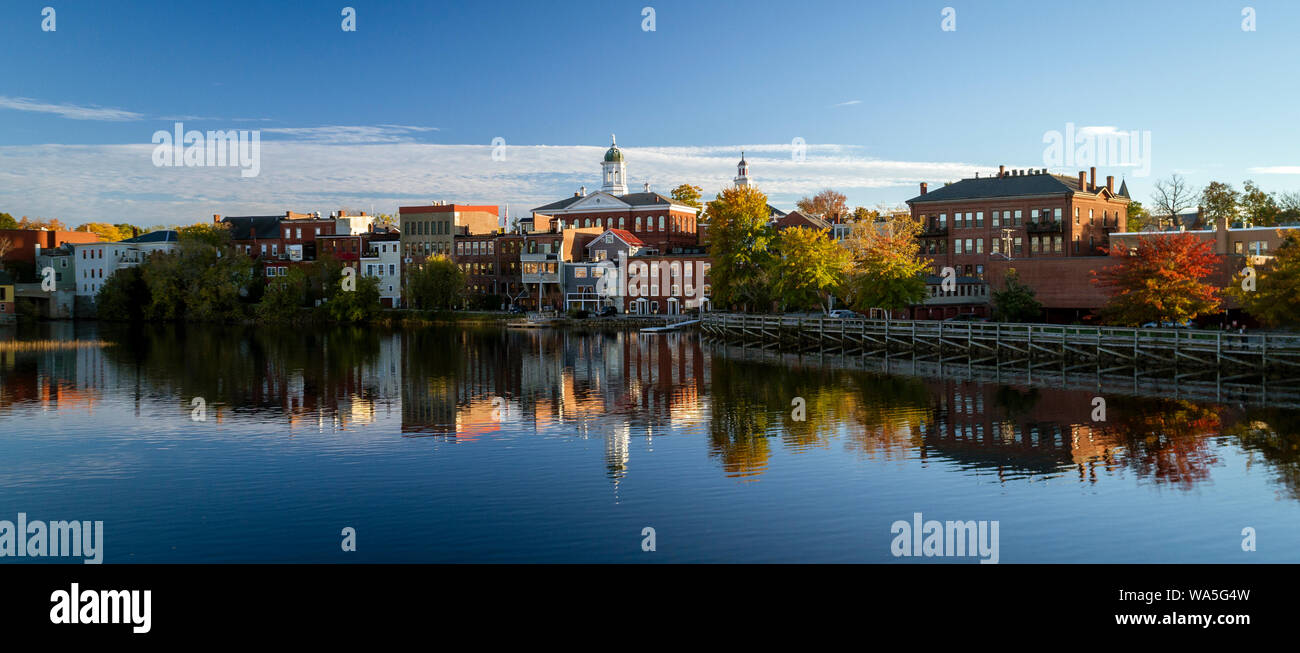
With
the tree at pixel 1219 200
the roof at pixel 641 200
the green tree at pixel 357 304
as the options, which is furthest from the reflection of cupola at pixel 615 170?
the tree at pixel 1219 200

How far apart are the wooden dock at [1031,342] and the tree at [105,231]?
12128 centimetres

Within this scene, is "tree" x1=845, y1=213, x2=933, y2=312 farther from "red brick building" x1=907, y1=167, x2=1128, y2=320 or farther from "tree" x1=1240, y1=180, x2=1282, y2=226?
"tree" x1=1240, y1=180, x2=1282, y2=226

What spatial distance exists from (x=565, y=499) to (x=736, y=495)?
384 centimetres

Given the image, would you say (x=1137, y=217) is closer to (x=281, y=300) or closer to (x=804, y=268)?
(x=804, y=268)

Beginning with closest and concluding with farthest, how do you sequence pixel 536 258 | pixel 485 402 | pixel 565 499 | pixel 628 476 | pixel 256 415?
pixel 565 499
pixel 628 476
pixel 256 415
pixel 485 402
pixel 536 258

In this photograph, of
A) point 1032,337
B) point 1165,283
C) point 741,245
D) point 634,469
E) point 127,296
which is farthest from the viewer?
point 127,296

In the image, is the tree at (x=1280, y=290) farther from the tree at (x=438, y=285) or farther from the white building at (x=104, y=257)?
the white building at (x=104, y=257)

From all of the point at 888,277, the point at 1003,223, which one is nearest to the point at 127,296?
the point at 888,277

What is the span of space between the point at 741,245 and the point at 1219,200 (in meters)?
59.2

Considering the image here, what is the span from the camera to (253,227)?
128 metres

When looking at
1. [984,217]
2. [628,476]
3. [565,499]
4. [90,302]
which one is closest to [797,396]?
[628,476]

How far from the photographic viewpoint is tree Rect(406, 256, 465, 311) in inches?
4156

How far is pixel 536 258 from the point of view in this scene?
108 metres
